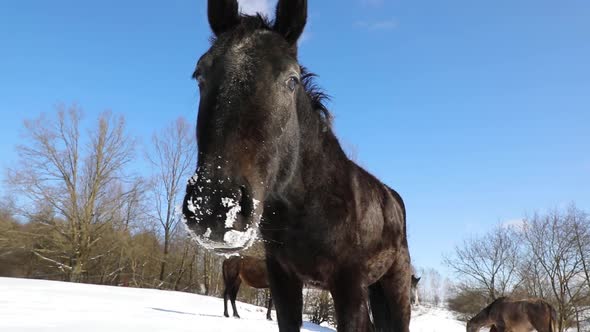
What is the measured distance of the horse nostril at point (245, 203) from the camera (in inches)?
62.9

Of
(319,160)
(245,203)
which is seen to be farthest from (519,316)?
(245,203)

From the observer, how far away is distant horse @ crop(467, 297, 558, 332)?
17.7 m

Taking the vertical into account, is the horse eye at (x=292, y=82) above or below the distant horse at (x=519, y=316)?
above

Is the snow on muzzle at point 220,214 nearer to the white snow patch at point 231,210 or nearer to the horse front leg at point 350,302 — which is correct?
the white snow patch at point 231,210

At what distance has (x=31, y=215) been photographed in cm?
3003

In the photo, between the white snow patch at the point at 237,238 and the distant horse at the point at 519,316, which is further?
the distant horse at the point at 519,316

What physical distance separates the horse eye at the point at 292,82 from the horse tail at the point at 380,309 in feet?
7.44

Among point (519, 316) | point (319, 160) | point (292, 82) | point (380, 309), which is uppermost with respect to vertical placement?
point (292, 82)

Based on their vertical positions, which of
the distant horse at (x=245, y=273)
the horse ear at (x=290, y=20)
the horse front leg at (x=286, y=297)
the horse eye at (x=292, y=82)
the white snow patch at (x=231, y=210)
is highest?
the horse ear at (x=290, y=20)

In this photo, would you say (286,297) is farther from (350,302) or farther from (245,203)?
(245,203)

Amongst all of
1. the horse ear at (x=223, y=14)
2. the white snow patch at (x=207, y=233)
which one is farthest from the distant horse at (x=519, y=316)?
the white snow patch at (x=207, y=233)

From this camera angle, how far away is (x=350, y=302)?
233 cm

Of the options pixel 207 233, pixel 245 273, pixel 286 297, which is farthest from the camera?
pixel 245 273

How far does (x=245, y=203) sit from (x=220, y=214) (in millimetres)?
135
